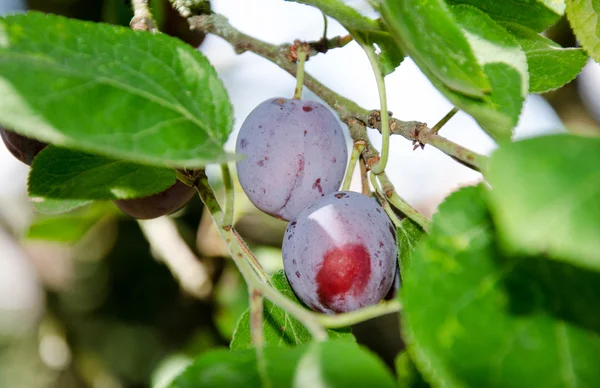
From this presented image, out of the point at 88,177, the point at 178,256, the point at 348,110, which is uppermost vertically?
the point at 348,110

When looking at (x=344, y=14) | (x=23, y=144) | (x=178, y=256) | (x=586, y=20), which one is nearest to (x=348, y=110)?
(x=344, y=14)

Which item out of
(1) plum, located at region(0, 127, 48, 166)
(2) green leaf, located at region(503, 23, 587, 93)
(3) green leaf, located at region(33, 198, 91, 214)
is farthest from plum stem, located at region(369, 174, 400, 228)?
(1) plum, located at region(0, 127, 48, 166)

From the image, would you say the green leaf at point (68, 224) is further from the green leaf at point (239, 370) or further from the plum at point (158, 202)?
the green leaf at point (239, 370)

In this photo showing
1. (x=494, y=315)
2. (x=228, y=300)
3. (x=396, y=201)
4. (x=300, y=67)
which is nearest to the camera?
(x=494, y=315)

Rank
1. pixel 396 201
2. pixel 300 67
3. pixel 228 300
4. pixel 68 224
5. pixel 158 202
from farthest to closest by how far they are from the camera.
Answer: pixel 228 300 → pixel 68 224 → pixel 158 202 → pixel 300 67 → pixel 396 201

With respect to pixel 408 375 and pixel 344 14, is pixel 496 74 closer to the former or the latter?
pixel 344 14

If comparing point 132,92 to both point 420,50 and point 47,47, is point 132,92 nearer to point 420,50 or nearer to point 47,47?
point 47,47

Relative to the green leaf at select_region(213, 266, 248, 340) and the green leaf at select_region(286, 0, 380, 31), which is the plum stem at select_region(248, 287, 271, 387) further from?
the green leaf at select_region(213, 266, 248, 340)

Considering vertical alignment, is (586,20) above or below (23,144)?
above

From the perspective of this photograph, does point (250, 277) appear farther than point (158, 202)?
No
